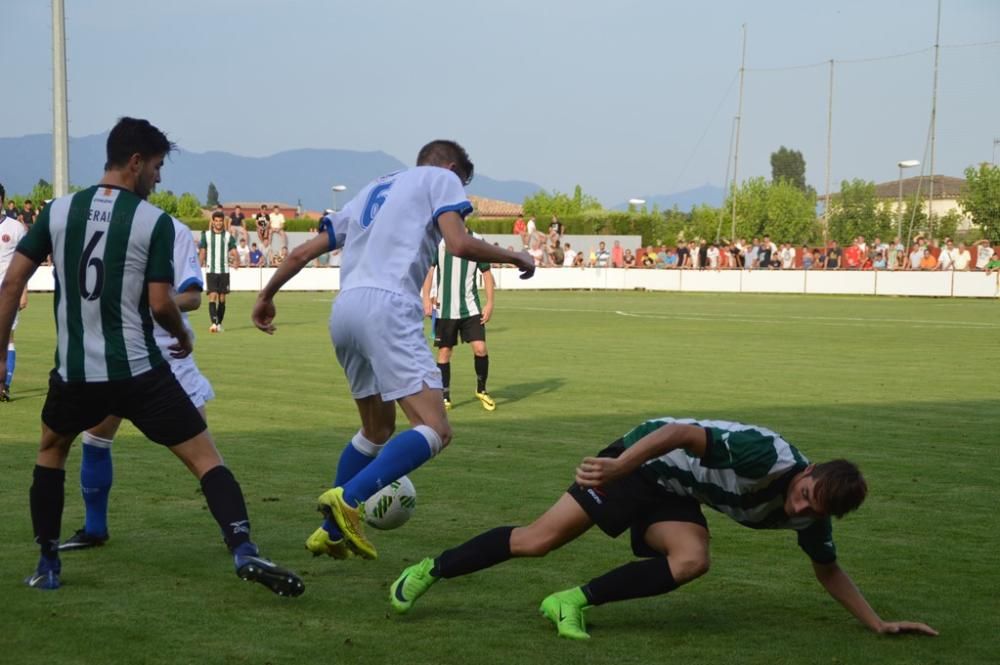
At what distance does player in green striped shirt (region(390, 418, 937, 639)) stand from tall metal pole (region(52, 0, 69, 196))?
3022 cm

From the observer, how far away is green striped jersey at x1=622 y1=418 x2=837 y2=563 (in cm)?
512

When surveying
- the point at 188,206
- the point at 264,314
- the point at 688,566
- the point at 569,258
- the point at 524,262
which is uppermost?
the point at 188,206

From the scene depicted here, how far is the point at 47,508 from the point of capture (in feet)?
19.8

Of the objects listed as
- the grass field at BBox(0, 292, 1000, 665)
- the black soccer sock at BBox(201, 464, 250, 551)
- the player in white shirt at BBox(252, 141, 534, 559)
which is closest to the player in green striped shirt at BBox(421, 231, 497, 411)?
the grass field at BBox(0, 292, 1000, 665)

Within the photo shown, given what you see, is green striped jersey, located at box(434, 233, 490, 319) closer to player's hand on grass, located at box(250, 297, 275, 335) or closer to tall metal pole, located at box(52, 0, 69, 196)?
player's hand on grass, located at box(250, 297, 275, 335)

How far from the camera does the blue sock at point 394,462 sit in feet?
19.9

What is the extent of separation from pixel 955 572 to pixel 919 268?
136 ft

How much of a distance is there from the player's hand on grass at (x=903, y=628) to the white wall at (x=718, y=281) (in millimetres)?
37678

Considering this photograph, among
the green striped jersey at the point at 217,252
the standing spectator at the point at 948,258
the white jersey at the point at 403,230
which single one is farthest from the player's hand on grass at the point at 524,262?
the standing spectator at the point at 948,258

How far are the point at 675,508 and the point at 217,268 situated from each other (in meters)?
21.2

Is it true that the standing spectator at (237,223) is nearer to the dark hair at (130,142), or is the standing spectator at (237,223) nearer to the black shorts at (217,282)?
the black shorts at (217,282)

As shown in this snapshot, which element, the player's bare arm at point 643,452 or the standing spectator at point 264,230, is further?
the standing spectator at point 264,230

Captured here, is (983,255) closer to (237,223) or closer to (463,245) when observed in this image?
(237,223)

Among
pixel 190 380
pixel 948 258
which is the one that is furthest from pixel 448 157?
pixel 948 258
